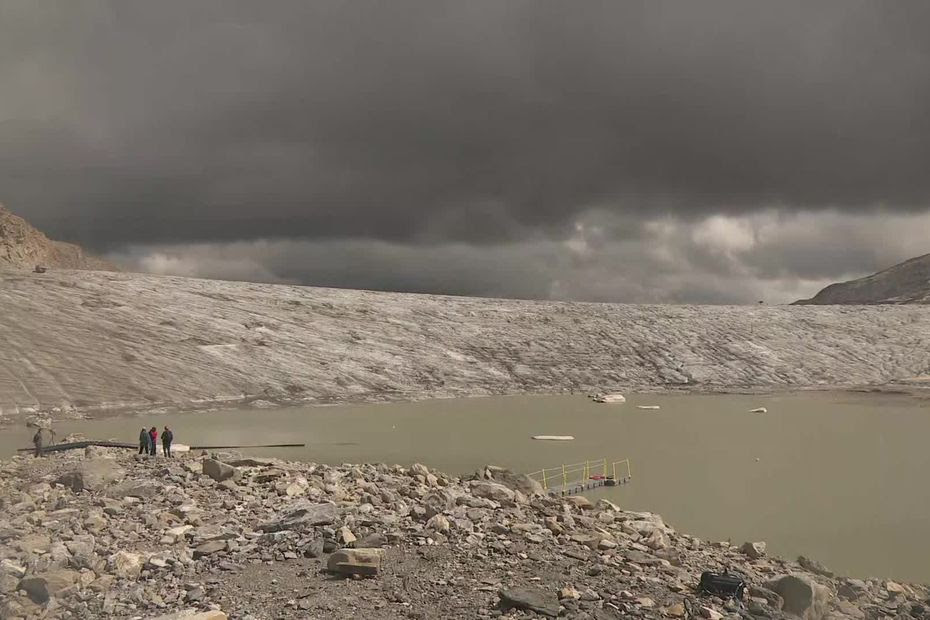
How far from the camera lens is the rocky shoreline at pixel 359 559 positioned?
337 inches

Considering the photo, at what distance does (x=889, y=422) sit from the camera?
3528 centimetres

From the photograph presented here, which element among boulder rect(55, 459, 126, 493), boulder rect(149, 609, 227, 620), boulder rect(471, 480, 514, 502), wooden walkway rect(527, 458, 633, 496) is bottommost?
wooden walkway rect(527, 458, 633, 496)

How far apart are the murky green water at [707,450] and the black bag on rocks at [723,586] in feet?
17.3

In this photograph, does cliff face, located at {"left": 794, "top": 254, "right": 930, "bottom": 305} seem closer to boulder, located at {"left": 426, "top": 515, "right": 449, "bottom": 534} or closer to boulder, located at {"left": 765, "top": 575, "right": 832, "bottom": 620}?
boulder, located at {"left": 765, "top": 575, "right": 832, "bottom": 620}

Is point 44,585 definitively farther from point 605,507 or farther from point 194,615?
point 605,507

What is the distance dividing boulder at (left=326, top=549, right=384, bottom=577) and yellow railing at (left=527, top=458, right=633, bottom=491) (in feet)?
32.7

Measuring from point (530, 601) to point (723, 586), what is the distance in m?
3.02

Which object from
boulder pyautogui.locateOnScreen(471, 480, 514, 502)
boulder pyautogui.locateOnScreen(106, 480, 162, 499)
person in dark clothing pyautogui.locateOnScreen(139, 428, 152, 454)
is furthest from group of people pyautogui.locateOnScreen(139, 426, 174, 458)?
boulder pyautogui.locateOnScreen(471, 480, 514, 502)

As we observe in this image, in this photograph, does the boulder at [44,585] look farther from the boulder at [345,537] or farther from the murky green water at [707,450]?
the murky green water at [707,450]

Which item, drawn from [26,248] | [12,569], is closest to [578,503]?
[12,569]

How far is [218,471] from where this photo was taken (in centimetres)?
1472

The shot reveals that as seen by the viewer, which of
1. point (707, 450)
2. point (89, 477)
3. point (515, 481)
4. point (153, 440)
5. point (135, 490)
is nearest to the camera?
point (135, 490)

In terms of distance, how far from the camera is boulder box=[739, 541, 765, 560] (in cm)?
1238

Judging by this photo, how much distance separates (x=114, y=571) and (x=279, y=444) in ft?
49.9
